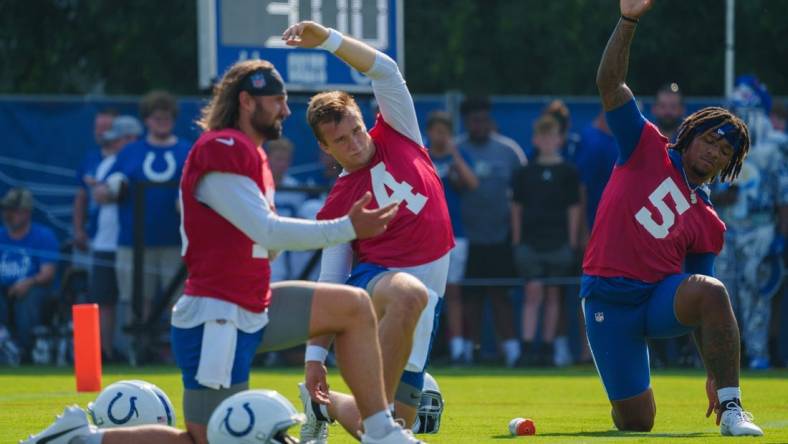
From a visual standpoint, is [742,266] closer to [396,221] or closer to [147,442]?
[396,221]

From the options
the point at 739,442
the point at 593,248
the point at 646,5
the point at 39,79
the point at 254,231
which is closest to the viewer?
the point at 254,231

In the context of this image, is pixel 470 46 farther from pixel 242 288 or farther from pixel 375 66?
pixel 242 288

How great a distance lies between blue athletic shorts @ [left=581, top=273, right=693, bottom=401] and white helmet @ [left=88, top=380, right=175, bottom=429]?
252 cm

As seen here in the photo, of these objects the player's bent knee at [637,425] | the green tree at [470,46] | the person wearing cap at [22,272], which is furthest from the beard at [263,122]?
the green tree at [470,46]

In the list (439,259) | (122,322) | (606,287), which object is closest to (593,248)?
(606,287)

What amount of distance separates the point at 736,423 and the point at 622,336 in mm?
1045

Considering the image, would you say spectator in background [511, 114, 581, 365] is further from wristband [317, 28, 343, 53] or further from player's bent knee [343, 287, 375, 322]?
player's bent knee [343, 287, 375, 322]

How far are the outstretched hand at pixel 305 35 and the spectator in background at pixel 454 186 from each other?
7938 mm

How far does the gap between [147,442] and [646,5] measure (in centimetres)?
348

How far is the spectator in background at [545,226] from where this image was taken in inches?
610

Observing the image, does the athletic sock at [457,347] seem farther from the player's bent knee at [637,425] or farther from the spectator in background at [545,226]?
the player's bent knee at [637,425]

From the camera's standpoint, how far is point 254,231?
249 inches

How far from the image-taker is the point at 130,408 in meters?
7.60

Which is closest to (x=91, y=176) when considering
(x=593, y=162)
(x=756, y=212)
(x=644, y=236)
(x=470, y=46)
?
(x=593, y=162)
